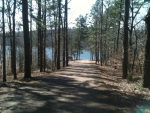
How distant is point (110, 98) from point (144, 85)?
3.63 meters

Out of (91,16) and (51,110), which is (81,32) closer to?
(91,16)

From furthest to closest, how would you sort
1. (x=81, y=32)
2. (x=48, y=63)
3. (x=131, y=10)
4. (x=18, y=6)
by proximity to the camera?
(x=81, y=32)
(x=48, y=63)
(x=131, y=10)
(x=18, y=6)

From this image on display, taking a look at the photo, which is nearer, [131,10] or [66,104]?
[66,104]

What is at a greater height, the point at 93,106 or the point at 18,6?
the point at 18,6

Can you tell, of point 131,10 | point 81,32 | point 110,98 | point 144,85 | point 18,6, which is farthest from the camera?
point 81,32

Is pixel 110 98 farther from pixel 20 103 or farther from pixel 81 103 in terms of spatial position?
pixel 20 103

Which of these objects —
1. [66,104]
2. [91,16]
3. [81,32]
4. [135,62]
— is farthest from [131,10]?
[81,32]

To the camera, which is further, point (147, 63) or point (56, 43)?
point (56, 43)

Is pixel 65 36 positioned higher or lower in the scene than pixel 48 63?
higher

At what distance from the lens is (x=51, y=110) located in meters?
6.54

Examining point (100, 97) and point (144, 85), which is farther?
point (144, 85)

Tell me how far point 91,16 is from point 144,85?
4634cm

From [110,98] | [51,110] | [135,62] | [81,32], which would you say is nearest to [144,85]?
[110,98]

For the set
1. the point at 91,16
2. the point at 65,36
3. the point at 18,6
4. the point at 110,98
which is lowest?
the point at 110,98
